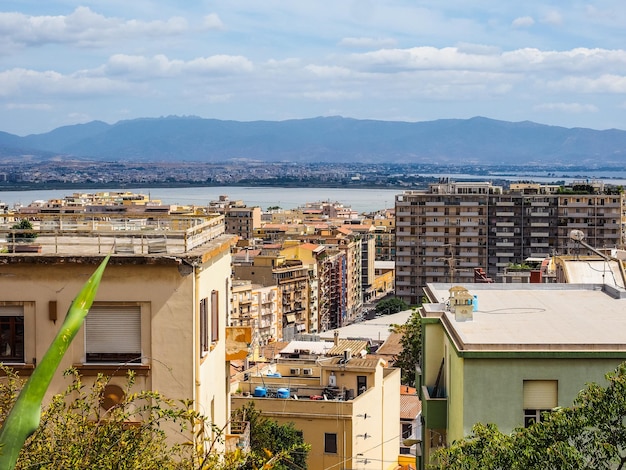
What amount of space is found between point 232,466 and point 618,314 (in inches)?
223

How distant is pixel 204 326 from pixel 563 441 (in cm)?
276

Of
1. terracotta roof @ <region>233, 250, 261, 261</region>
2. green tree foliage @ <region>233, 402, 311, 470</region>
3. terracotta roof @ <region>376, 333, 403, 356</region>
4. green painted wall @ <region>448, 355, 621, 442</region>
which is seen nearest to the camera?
green painted wall @ <region>448, 355, 621, 442</region>

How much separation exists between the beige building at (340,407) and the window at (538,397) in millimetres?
14506

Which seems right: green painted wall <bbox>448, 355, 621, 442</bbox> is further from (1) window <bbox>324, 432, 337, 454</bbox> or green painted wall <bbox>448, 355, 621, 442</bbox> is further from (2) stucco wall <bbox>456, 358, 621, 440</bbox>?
(1) window <bbox>324, 432, 337, 454</bbox>

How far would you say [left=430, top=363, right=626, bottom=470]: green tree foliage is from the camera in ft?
22.2

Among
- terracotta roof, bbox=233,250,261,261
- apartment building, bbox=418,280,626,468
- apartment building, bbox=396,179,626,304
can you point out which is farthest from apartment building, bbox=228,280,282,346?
apartment building, bbox=418,280,626,468

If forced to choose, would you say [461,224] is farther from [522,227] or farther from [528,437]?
[528,437]

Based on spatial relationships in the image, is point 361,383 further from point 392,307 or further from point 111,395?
point 392,307

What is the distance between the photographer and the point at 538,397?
8.80 meters

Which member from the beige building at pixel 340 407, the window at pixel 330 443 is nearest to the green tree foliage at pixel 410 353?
the beige building at pixel 340 407

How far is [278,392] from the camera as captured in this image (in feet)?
83.0

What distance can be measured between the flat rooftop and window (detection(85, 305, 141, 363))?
2.52 metres

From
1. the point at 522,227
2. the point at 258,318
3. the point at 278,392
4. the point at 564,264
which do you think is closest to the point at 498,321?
the point at 564,264

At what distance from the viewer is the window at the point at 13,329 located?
26.5 ft
